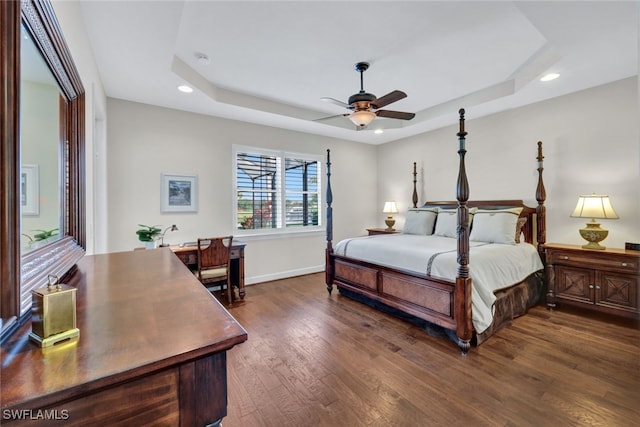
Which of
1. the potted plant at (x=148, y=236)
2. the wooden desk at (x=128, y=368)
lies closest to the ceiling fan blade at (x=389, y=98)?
the wooden desk at (x=128, y=368)

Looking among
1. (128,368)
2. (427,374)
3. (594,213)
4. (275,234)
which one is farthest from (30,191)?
(594,213)

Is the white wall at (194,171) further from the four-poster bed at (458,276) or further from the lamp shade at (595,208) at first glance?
the lamp shade at (595,208)

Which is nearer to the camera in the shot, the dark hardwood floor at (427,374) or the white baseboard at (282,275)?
the dark hardwood floor at (427,374)

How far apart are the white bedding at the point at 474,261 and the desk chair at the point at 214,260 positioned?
158 centimetres

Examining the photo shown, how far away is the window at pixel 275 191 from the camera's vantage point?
444 cm

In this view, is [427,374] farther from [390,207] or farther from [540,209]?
[390,207]

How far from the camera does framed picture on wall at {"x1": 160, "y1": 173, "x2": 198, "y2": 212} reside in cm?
375

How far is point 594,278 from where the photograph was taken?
303 centimetres

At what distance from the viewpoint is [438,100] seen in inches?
160

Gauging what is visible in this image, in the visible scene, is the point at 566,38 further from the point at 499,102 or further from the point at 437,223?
the point at 437,223

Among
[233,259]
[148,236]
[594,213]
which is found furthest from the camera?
[233,259]

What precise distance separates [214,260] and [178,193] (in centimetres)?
112

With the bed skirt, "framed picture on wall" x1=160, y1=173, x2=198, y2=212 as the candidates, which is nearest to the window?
"framed picture on wall" x1=160, y1=173, x2=198, y2=212

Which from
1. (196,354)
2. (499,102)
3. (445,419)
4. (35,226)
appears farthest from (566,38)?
(35,226)
